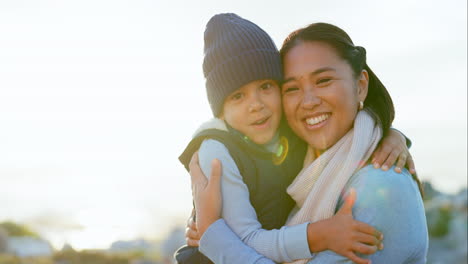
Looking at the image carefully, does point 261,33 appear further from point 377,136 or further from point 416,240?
point 416,240

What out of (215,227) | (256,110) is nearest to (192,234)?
(215,227)

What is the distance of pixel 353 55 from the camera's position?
10.2ft

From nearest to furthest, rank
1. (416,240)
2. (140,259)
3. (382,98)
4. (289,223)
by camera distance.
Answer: (416,240) < (289,223) < (382,98) < (140,259)

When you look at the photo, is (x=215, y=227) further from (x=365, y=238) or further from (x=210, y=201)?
(x=365, y=238)

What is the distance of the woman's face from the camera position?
301 cm

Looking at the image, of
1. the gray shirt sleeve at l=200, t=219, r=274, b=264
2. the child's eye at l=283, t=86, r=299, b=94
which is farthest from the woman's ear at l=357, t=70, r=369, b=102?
the gray shirt sleeve at l=200, t=219, r=274, b=264

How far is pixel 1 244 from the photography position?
1403 centimetres

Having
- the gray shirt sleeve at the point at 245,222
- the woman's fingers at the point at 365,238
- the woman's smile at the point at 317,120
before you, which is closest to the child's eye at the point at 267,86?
the woman's smile at the point at 317,120

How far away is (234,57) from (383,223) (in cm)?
126

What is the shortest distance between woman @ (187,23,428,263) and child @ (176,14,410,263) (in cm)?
10

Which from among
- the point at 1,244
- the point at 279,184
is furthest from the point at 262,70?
the point at 1,244

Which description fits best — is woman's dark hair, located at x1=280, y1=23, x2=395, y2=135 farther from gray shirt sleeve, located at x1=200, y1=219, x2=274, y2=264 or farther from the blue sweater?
gray shirt sleeve, located at x1=200, y1=219, x2=274, y2=264

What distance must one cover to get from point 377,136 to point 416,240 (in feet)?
1.95

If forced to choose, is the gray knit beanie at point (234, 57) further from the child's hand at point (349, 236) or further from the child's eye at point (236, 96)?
the child's hand at point (349, 236)
